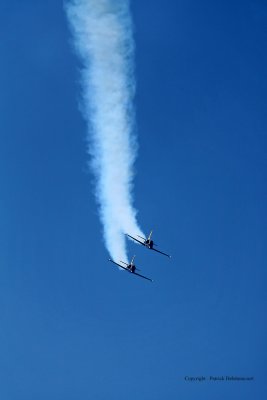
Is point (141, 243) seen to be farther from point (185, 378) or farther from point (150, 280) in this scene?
point (185, 378)

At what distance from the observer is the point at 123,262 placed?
36.5m

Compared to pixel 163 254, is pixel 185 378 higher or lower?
lower

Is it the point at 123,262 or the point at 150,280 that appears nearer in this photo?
the point at 123,262

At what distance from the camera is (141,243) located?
37.3 m

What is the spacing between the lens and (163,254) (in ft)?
127

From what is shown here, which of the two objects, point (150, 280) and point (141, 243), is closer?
point (141, 243)

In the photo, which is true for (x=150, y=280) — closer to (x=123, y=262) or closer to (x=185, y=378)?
(x=123, y=262)

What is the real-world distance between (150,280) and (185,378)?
1112cm

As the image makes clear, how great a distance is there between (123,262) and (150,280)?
4.84m

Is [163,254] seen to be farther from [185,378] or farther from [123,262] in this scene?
[185,378]

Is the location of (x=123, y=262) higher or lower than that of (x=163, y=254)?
lower

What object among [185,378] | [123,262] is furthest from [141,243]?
[185,378]

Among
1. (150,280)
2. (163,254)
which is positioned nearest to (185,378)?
(150,280)

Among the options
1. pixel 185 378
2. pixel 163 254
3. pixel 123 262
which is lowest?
pixel 185 378
